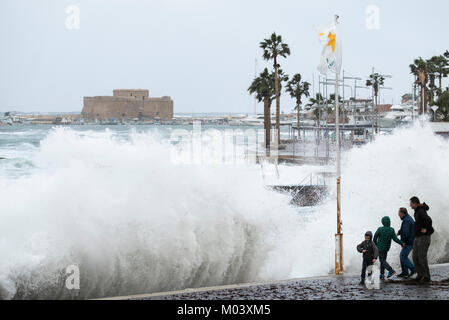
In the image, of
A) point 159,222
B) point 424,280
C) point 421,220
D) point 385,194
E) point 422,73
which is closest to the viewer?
point 421,220

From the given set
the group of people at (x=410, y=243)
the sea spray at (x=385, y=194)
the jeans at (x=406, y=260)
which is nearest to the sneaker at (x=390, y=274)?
the group of people at (x=410, y=243)

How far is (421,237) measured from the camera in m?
11.5

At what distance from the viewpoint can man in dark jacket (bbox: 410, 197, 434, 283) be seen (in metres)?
11.3

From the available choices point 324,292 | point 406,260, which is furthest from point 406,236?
point 324,292

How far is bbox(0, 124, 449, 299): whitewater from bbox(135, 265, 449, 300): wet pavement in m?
3.56

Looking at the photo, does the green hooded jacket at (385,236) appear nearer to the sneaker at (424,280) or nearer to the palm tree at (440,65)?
the sneaker at (424,280)

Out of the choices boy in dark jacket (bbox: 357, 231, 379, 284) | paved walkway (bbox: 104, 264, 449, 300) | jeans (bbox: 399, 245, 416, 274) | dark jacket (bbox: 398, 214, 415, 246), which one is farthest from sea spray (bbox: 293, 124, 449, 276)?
paved walkway (bbox: 104, 264, 449, 300)

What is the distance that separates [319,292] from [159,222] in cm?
544

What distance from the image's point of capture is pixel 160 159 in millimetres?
17000

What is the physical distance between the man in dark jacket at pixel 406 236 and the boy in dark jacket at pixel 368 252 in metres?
0.71

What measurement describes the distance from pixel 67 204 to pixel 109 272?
2.06m

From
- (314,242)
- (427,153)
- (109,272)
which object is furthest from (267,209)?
(427,153)

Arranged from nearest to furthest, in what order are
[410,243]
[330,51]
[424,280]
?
[424,280] → [410,243] → [330,51]

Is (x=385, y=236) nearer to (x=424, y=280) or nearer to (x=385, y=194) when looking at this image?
(x=424, y=280)
